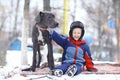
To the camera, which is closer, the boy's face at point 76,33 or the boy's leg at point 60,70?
the boy's leg at point 60,70

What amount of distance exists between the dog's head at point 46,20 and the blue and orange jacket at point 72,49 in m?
0.26

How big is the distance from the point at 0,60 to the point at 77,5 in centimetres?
2109

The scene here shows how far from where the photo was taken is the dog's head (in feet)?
23.6

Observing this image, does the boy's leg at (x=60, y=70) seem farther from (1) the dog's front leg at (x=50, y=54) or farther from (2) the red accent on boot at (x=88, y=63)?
(2) the red accent on boot at (x=88, y=63)

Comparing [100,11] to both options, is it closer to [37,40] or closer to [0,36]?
[0,36]

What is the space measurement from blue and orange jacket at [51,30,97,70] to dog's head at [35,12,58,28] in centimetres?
26

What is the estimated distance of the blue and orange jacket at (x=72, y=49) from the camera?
7.50m

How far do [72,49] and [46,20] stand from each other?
74cm

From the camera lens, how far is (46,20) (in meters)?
7.25

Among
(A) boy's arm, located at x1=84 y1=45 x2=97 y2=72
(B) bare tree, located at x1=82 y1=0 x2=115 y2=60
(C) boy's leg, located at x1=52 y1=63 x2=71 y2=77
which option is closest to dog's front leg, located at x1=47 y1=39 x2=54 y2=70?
(C) boy's leg, located at x1=52 y1=63 x2=71 y2=77

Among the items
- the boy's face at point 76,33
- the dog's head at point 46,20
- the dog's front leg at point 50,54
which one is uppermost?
the dog's head at point 46,20

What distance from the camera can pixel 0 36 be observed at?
117ft

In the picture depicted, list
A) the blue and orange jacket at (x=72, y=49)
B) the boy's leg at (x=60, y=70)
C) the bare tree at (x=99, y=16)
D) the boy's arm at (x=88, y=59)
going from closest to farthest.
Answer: the boy's leg at (x=60, y=70) < the blue and orange jacket at (x=72, y=49) < the boy's arm at (x=88, y=59) < the bare tree at (x=99, y=16)

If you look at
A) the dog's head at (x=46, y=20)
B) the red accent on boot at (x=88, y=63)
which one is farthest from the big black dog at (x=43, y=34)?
the red accent on boot at (x=88, y=63)
